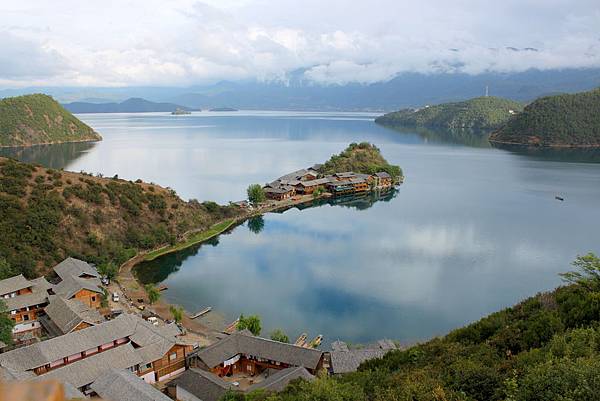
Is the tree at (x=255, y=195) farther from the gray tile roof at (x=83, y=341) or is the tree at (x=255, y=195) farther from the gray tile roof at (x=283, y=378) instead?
the gray tile roof at (x=283, y=378)

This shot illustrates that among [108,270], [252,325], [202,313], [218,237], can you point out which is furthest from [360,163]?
[252,325]

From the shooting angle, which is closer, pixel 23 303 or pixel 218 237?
pixel 23 303

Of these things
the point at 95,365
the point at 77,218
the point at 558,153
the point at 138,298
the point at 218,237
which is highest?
the point at 558,153

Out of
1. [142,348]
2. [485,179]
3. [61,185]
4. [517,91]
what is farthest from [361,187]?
[517,91]

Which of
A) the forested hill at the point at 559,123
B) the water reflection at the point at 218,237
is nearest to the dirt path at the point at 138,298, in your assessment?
the water reflection at the point at 218,237

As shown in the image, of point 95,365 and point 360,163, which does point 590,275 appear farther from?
point 360,163

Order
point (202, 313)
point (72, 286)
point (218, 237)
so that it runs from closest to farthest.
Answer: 1. point (72, 286)
2. point (202, 313)
3. point (218, 237)

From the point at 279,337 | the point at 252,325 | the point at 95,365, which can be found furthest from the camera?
the point at 252,325

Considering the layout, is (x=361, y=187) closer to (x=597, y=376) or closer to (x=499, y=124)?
(x=597, y=376)

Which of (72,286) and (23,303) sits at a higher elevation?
(72,286)
